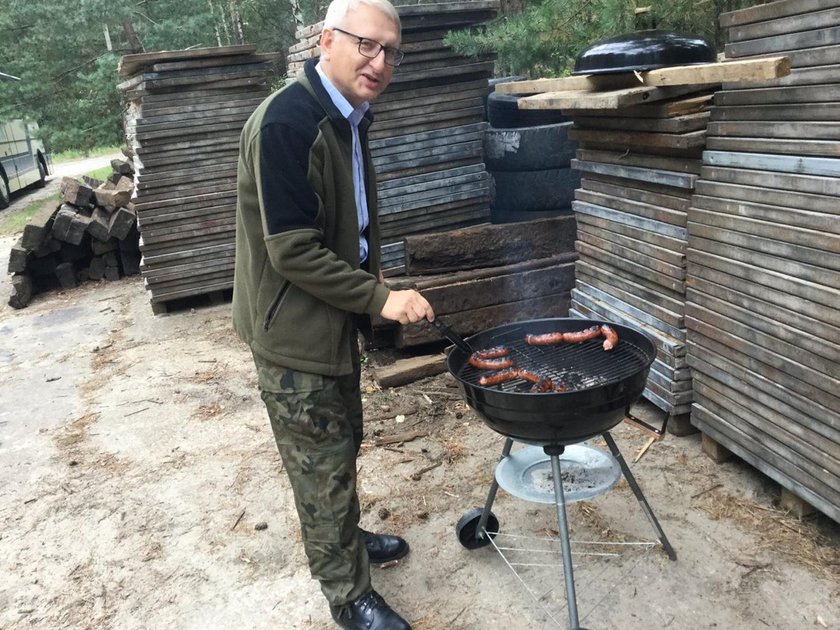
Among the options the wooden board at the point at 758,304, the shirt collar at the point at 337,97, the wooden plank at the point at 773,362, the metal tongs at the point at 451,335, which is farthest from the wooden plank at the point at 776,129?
the shirt collar at the point at 337,97

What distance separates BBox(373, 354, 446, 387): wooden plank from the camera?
529 centimetres

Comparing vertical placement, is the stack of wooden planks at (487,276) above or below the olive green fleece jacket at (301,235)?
below

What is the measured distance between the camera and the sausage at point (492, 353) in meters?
3.12

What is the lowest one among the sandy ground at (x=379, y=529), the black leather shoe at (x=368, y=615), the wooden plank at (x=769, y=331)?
the sandy ground at (x=379, y=529)

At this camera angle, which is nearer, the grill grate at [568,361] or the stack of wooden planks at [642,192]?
the grill grate at [568,361]

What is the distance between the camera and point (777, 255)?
312cm

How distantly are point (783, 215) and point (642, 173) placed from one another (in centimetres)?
111

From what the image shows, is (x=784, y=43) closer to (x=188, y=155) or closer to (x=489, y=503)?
(x=489, y=503)

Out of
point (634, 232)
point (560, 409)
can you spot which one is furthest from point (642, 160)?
point (560, 409)

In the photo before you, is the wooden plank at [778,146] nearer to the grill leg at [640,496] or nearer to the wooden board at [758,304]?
the wooden board at [758,304]

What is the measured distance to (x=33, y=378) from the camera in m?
6.40

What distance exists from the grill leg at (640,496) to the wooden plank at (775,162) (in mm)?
1428

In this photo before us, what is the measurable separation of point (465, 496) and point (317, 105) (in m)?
2.40

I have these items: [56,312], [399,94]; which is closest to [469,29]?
[399,94]
